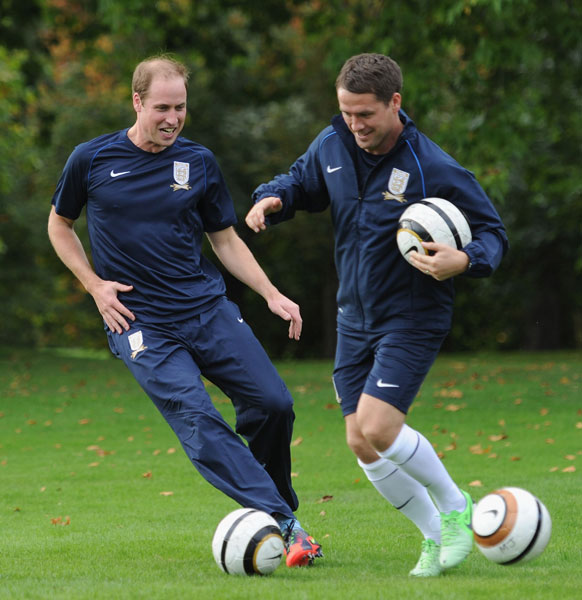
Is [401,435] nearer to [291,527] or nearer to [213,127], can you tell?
[291,527]

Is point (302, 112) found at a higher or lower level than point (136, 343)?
lower

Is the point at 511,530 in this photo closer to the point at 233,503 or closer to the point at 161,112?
the point at 161,112

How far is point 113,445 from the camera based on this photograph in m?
12.4

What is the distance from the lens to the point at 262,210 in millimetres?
5445

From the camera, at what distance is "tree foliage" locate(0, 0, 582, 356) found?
53.0 feet

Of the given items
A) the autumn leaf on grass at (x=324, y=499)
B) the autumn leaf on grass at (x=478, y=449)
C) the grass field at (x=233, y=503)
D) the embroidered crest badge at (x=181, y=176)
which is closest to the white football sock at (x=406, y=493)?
the grass field at (x=233, y=503)

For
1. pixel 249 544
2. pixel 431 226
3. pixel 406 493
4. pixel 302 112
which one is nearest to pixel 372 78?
pixel 431 226

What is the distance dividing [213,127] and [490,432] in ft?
61.2

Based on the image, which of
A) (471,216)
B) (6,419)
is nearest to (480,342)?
(6,419)

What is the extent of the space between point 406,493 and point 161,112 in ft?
8.01

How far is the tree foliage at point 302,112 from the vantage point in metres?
16.2

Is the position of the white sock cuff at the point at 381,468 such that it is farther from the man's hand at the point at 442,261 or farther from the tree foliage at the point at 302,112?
the tree foliage at the point at 302,112

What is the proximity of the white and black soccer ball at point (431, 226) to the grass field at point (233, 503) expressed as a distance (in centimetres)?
165

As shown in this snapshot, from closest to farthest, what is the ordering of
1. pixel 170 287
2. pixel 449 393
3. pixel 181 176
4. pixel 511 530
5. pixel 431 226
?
pixel 511 530 < pixel 431 226 < pixel 170 287 < pixel 181 176 < pixel 449 393
